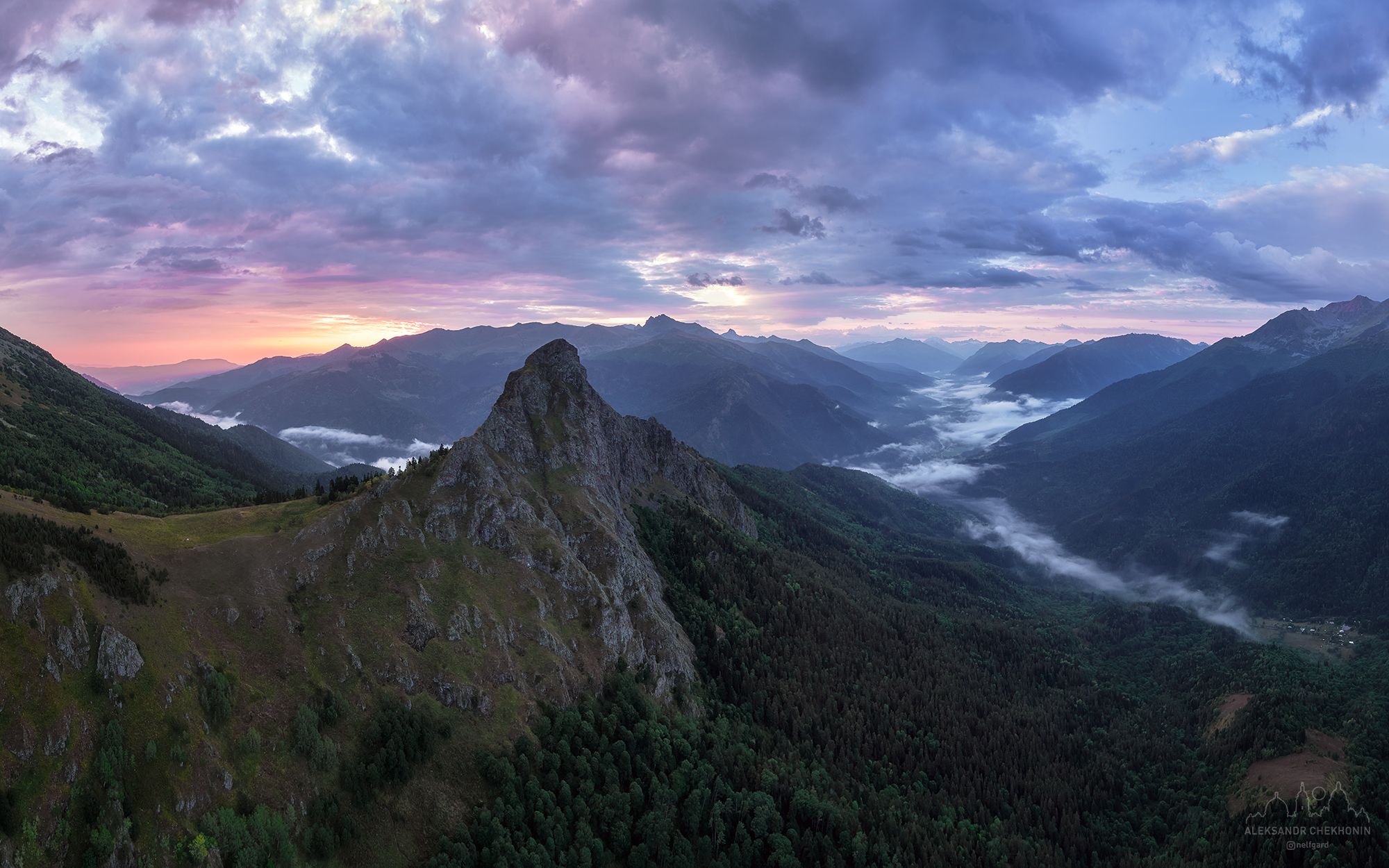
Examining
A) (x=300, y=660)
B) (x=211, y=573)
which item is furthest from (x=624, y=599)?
(x=211, y=573)

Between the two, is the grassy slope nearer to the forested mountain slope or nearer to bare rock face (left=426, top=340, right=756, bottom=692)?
the forested mountain slope

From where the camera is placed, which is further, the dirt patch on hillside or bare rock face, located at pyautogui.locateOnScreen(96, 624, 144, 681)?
the dirt patch on hillside

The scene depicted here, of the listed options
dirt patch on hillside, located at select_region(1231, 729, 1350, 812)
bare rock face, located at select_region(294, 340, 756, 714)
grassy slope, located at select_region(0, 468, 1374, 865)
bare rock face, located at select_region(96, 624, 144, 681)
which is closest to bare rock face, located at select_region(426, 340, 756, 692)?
bare rock face, located at select_region(294, 340, 756, 714)

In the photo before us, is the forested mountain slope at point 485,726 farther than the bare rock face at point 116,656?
No

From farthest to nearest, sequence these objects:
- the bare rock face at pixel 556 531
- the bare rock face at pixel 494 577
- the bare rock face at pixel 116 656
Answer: the bare rock face at pixel 556 531, the bare rock face at pixel 494 577, the bare rock face at pixel 116 656

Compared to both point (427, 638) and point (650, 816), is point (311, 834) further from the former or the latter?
point (650, 816)

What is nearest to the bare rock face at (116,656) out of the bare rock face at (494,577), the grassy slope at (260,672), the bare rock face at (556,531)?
the grassy slope at (260,672)

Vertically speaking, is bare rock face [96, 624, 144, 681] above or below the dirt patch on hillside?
above

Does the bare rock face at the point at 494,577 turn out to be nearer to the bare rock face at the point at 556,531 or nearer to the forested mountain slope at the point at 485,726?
the bare rock face at the point at 556,531

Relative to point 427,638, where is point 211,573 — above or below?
above
